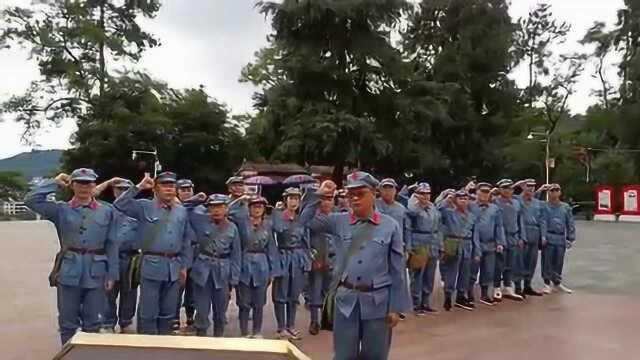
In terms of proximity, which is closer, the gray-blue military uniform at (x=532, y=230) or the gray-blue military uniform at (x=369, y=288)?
the gray-blue military uniform at (x=369, y=288)

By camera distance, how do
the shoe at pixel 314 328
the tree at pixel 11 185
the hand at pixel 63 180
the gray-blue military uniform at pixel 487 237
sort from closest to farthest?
the hand at pixel 63 180
the shoe at pixel 314 328
the gray-blue military uniform at pixel 487 237
the tree at pixel 11 185

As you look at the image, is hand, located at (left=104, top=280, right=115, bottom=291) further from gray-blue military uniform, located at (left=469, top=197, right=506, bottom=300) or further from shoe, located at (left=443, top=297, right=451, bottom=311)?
gray-blue military uniform, located at (left=469, top=197, right=506, bottom=300)

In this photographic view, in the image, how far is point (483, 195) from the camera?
11219 millimetres

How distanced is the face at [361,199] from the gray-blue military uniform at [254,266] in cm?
292

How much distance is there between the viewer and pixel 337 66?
1296 inches

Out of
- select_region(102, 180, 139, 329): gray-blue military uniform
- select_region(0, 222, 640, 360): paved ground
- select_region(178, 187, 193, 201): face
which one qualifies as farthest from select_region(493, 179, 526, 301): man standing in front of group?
select_region(102, 180, 139, 329): gray-blue military uniform

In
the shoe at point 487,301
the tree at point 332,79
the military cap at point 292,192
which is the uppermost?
the tree at point 332,79

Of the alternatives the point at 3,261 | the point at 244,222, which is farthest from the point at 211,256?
the point at 3,261

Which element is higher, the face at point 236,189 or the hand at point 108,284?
the face at point 236,189

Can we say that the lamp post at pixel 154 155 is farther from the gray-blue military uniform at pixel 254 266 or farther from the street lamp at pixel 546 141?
the gray-blue military uniform at pixel 254 266

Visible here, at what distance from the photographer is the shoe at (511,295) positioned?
37.9 ft

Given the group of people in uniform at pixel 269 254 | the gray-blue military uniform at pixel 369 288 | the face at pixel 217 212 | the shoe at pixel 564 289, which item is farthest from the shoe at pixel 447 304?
the gray-blue military uniform at pixel 369 288

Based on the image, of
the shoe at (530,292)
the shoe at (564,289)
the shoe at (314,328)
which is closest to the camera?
the shoe at (314,328)

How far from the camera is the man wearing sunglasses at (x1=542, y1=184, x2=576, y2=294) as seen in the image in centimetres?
1207
